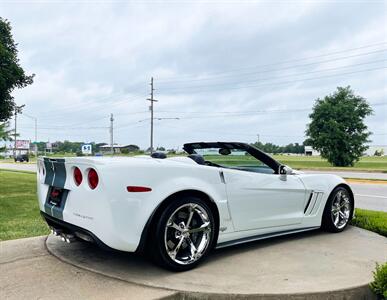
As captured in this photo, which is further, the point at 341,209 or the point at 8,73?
the point at 8,73

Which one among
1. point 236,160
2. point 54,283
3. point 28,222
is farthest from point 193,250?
point 28,222

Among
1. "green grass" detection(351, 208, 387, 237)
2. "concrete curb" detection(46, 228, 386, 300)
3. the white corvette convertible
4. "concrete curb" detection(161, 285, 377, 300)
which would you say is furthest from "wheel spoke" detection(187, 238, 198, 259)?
"green grass" detection(351, 208, 387, 237)

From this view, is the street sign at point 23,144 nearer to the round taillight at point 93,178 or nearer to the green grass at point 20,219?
Result: the green grass at point 20,219

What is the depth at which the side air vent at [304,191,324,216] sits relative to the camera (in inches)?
182

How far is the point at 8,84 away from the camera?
11156 millimetres

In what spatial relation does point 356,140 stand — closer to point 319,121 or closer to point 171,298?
point 319,121

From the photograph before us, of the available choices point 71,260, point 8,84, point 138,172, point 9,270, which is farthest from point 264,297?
point 8,84

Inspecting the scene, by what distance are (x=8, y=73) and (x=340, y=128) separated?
35.5 meters

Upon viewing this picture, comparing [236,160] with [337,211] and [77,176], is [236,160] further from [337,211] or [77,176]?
[77,176]

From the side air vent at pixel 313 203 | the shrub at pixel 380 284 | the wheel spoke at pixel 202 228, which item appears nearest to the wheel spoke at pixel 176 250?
the wheel spoke at pixel 202 228

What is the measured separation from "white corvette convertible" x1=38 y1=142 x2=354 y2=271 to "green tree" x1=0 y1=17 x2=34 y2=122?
26.3 feet

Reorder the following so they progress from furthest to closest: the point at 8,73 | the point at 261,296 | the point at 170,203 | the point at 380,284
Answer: the point at 8,73 < the point at 170,203 < the point at 380,284 < the point at 261,296

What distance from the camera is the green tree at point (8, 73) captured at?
428 inches

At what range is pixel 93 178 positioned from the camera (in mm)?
3223
